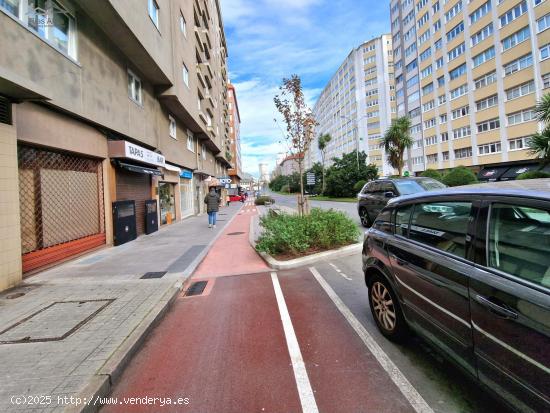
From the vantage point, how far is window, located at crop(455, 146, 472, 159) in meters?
37.3

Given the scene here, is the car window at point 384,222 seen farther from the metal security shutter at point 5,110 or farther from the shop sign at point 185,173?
the shop sign at point 185,173

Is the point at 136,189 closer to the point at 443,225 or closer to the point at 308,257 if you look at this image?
the point at 308,257

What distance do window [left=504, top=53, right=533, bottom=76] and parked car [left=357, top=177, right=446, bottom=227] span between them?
28552 millimetres

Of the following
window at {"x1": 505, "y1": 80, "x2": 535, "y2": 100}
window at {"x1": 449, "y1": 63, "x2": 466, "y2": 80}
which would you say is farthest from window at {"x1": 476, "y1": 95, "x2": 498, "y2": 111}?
window at {"x1": 449, "y1": 63, "x2": 466, "y2": 80}

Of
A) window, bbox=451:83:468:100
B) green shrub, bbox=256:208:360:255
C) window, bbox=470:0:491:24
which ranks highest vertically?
window, bbox=470:0:491:24

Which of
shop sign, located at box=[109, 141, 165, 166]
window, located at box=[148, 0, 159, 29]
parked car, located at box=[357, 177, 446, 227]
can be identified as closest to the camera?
parked car, located at box=[357, 177, 446, 227]

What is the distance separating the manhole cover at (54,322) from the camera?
3.71 metres

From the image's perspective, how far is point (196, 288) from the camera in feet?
19.4

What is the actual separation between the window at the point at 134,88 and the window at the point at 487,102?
36.0 m

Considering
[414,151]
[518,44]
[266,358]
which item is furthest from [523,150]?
[266,358]

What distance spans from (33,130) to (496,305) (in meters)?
8.60

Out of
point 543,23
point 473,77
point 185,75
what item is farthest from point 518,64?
point 185,75

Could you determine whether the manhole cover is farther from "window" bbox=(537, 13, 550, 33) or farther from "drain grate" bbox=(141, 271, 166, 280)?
"window" bbox=(537, 13, 550, 33)

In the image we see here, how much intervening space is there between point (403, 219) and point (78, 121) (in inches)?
351
